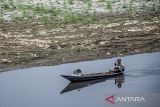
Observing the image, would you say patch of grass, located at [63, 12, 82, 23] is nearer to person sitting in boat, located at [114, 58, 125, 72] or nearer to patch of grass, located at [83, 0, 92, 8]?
patch of grass, located at [83, 0, 92, 8]

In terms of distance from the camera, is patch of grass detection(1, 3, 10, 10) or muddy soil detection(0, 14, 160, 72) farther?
patch of grass detection(1, 3, 10, 10)

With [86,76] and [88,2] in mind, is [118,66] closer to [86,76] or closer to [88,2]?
[86,76]

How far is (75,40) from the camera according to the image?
147 feet

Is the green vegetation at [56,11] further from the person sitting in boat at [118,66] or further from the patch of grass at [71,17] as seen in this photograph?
the person sitting in boat at [118,66]

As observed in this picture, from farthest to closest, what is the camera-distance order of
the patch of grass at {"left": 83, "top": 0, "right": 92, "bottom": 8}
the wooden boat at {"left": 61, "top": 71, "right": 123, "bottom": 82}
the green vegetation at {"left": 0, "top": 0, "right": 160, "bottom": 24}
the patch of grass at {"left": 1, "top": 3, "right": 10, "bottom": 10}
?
the patch of grass at {"left": 83, "top": 0, "right": 92, "bottom": 8} → the patch of grass at {"left": 1, "top": 3, "right": 10, "bottom": 10} → the green vegetation at {"left": 0, "top": 0, "right": 160, "bottom": 24} → the wooden boat at {"left": 61, "top": 71, "right": 123, "bottom": 82}

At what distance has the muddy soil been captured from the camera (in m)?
41.6

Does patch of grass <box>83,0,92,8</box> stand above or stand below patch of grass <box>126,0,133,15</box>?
above

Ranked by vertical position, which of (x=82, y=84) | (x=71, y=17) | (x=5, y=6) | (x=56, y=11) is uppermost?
(x=5, y=6)

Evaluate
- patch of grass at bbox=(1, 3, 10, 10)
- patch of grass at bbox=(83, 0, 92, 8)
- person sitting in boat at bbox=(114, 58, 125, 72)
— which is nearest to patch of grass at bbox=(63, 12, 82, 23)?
patch of grass at bbox=(83, 0, 92, 8)

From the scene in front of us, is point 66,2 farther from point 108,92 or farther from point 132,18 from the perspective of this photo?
point 108,92

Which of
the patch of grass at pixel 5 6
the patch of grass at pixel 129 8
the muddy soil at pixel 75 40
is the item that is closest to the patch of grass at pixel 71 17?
the muddy soil at pixel 75 40

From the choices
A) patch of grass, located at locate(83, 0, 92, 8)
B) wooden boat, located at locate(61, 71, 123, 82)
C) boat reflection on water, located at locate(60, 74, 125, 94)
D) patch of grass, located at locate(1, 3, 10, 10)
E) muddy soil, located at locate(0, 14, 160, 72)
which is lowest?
boat reflection on water, located at locate(60, 74, 125, 94)

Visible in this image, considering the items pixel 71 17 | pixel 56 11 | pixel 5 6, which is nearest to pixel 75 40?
pixel 71 17

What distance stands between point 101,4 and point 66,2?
401cm
